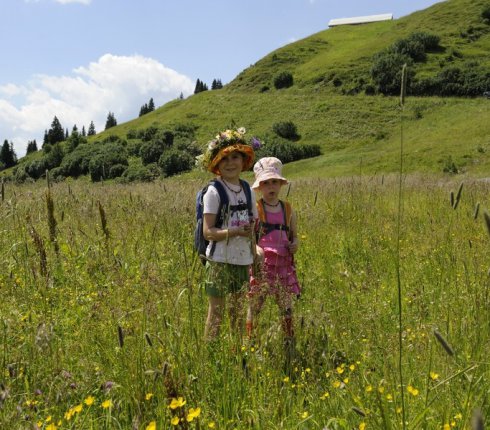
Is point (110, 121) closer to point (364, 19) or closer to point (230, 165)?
point (364, 19)

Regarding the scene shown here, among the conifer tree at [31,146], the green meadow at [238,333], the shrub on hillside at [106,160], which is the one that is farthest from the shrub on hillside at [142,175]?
the conifer tree at [31,146]

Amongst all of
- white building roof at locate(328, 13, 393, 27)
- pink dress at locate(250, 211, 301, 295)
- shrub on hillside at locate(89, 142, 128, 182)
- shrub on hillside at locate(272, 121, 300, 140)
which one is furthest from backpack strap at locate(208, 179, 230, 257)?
white building roof at locate(328, 13, 393, 27)

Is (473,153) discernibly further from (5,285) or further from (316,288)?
(5,285)

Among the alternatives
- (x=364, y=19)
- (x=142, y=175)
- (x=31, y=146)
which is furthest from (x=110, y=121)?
(x=142, y=175)

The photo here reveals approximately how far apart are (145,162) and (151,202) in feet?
131

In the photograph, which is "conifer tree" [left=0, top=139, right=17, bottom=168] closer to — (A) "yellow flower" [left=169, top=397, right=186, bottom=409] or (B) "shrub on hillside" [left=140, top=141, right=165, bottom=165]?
(B) "shrub on hillside" [left=140, top=141, right=165, bottom=165]

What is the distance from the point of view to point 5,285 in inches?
140

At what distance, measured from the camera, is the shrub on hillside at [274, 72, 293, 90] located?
5719 cm

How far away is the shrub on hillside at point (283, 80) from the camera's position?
57188 millimetres

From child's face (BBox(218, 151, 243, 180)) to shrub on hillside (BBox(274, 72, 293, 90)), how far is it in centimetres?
5600

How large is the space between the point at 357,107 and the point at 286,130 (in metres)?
8.25

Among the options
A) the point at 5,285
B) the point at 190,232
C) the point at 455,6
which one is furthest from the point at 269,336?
the point at 455,6

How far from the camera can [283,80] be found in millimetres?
57250

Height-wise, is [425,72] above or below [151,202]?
Result: above
